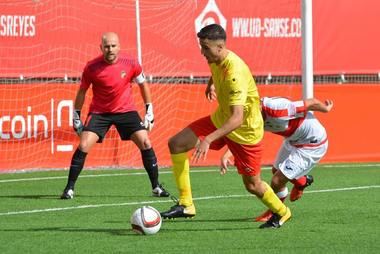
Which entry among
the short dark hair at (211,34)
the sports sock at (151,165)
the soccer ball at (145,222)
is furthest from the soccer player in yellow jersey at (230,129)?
the sports sock at (151,165)

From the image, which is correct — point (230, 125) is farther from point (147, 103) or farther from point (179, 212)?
point (147, 103)

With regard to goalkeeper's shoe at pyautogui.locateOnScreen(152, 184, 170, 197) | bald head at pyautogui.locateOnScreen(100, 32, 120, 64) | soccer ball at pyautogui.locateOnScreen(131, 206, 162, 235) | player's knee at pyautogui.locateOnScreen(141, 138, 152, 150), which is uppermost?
bald head at pyautogui.locateOnScreen(100, 32, 120, 64)

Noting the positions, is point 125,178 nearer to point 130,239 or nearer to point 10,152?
point 10,152

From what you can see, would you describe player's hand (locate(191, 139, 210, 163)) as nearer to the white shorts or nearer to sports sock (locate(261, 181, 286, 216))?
A: sports sock (locate(261, 181, 286, 216))

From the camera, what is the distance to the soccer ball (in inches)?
419

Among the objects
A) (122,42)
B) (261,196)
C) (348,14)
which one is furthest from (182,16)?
(261,196)

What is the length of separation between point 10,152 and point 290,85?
538cm

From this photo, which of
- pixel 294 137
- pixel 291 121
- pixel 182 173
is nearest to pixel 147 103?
pixel 294 137

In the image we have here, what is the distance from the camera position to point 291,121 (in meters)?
12.0

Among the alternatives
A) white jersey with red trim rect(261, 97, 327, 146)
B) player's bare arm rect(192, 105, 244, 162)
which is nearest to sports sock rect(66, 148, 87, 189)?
white jersey with red trim rect(261, 97, 327, 146)

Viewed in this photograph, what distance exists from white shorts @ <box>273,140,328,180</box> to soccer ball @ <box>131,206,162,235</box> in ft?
6.87

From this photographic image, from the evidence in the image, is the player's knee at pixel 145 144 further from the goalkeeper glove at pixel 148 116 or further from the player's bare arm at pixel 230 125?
the player's bare arm at pixel 230 125

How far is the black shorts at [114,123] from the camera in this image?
49.0ft

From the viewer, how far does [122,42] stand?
20266 mm
